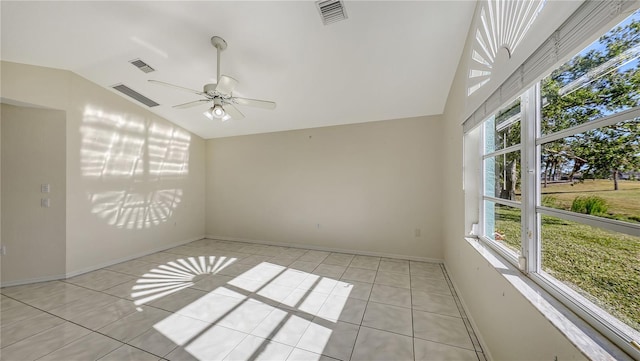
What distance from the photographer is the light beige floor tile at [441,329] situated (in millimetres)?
1922

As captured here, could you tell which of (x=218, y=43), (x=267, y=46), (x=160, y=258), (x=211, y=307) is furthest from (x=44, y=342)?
(x=267, y=46)

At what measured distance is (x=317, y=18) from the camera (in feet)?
7.17

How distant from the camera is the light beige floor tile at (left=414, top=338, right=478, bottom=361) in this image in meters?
1.75

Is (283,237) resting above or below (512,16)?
below

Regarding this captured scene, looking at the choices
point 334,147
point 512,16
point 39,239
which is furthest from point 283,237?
point 512,16

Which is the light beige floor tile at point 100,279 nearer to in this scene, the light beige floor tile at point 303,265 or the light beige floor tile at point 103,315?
the light beige floor tile at point 103,315

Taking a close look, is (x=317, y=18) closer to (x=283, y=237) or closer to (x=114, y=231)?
(x=283, y=237)

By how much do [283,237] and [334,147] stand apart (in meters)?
2.24

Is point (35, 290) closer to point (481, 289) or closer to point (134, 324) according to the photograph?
point (134, 324)

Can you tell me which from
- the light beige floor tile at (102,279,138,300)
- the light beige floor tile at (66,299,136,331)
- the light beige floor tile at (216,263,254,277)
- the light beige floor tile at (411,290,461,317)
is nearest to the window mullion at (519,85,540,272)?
the light beige floor tile at (411,290,461,317)

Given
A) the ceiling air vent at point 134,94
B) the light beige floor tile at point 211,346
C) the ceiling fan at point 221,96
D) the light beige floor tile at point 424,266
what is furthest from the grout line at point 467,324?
the ceiling air vent at point 134,94

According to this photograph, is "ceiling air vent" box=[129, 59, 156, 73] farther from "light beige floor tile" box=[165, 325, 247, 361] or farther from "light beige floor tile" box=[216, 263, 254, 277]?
"light beige floor tile" box=[165, 325, 247, 361]

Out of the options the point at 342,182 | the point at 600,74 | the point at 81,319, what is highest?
the point at 600,74

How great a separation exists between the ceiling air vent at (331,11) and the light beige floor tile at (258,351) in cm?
306
